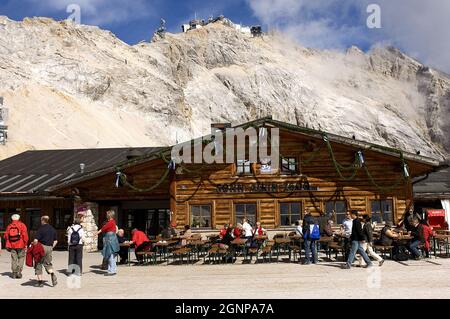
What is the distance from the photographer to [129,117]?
76.4 meters

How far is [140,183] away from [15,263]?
818cm

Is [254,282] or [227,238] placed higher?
[227,238]

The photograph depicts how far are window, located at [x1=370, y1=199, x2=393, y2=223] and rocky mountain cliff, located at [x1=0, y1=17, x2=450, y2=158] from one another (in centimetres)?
4479

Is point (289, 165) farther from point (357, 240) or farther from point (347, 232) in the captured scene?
point (357, 240)

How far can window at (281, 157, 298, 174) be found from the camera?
1914cm

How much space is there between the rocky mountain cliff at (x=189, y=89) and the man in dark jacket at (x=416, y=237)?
48498 millimetres

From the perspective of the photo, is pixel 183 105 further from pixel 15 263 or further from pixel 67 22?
pixel 15 263

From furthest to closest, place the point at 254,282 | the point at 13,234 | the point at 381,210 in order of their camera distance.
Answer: the point at 381,210 < the point at 13,234 < the point at 254,282

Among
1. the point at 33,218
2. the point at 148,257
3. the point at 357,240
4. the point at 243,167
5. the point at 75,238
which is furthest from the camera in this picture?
the point at 33,218

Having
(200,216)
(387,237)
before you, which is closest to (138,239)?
(200,216)

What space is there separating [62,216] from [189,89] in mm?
73062

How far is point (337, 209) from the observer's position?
18.9 meters

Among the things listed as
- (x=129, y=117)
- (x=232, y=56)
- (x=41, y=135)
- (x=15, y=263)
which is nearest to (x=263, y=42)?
(x=232, y=56)

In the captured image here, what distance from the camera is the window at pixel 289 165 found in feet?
62.8
